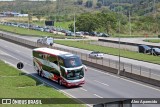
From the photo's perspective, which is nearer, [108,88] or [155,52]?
[108,88]

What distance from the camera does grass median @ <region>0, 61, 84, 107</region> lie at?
28.1 m

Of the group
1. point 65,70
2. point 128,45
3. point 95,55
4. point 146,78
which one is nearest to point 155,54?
point 95,55

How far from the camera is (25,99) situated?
26172mm

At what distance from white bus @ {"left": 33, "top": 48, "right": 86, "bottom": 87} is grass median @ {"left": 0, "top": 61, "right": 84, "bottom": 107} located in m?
1.97

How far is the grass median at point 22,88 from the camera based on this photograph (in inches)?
1105

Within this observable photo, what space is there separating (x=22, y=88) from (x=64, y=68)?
5.09m

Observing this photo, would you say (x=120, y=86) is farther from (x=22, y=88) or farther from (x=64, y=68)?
(x=22, y=88)

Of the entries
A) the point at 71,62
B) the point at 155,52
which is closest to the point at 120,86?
the point at 71,62

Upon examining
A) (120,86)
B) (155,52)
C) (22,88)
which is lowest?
→ (155,52)

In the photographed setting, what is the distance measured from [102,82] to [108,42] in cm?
5611

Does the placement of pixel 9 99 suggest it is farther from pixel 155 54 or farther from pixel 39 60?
pixel 155 54

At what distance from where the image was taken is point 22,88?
106ft

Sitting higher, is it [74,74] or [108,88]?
[74,74]

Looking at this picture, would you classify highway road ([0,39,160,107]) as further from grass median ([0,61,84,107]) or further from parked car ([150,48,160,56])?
parked car ([150,48,160,56])
